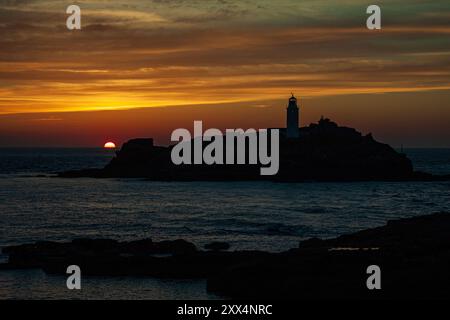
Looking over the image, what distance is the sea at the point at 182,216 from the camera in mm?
28984

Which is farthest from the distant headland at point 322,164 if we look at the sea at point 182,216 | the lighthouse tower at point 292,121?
the sea at point 182,216

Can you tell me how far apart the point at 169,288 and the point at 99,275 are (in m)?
3.85

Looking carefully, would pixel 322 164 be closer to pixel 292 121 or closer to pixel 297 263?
pixel 292 121

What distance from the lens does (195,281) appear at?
29281 mm

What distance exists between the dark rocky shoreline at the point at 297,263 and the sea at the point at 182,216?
1.09 metres

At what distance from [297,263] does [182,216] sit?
3430cm

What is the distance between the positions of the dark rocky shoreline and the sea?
1.09 m

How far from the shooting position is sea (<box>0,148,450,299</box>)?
95.1ft

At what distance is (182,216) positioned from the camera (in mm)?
59875

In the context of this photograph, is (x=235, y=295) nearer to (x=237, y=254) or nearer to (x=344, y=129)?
(x=237, y=254)

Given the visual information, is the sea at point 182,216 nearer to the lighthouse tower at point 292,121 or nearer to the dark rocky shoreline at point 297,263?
the dark rocky shoreline at point 297,263

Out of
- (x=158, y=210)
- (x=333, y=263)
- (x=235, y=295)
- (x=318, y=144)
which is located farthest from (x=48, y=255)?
(x=318, y=144)

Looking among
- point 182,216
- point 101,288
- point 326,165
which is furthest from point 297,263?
point 326,165

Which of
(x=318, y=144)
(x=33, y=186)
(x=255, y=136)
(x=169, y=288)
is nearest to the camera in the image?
(x=169, y=288)
